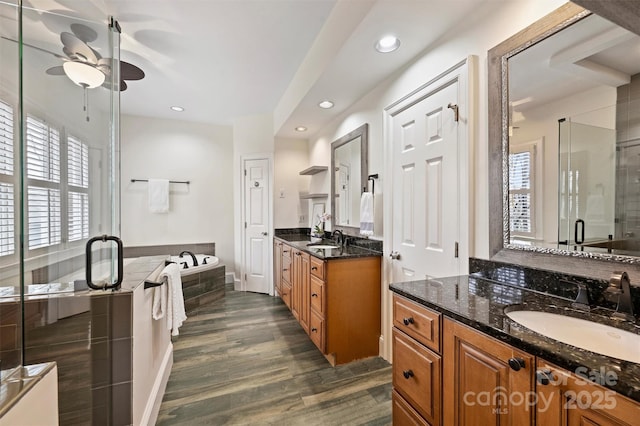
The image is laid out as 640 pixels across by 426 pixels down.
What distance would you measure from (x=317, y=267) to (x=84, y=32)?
217cm

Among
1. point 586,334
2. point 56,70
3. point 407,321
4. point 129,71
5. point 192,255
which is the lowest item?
point 192,255

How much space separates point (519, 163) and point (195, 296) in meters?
3.62

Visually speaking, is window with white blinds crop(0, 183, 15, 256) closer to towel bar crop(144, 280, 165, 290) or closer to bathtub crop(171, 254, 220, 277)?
towel bar crop(144, 280, 165, 290)

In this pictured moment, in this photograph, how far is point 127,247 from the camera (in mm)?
4195

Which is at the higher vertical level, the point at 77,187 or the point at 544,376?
the point at 77,187

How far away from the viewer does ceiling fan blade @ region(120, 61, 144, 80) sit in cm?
250

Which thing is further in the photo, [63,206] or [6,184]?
[63,206]

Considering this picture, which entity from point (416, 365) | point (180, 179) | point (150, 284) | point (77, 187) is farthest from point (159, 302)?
point (180, 179)

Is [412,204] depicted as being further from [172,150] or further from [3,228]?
[172,150]

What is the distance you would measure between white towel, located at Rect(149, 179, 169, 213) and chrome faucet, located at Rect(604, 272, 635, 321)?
4.77 m

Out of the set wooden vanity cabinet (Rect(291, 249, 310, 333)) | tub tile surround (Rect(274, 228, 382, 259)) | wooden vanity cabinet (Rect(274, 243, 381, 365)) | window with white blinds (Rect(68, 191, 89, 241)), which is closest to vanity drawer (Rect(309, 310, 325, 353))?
wooden vanity cabinet (Rect(274, 243, 381, 365))

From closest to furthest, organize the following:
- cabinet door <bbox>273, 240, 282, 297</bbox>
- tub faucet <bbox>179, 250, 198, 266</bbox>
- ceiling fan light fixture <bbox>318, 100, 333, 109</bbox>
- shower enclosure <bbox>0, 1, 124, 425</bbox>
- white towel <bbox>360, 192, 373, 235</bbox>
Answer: shower enclosure <bbox>0, 1, 124, 425</bbox>, white towel <bbox>360, 192, 373, 235</bbox>, ceiling fan light fixture <bbox>318, 100, 333, 109</bbox>, cabinet door <bbox>273, 240, 282, 297</bbox>, tub faucet <bbox>179, 250, 198, 266</bbox>

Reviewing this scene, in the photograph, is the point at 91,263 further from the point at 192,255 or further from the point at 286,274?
the point at 192,255

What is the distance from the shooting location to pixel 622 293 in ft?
2.98
